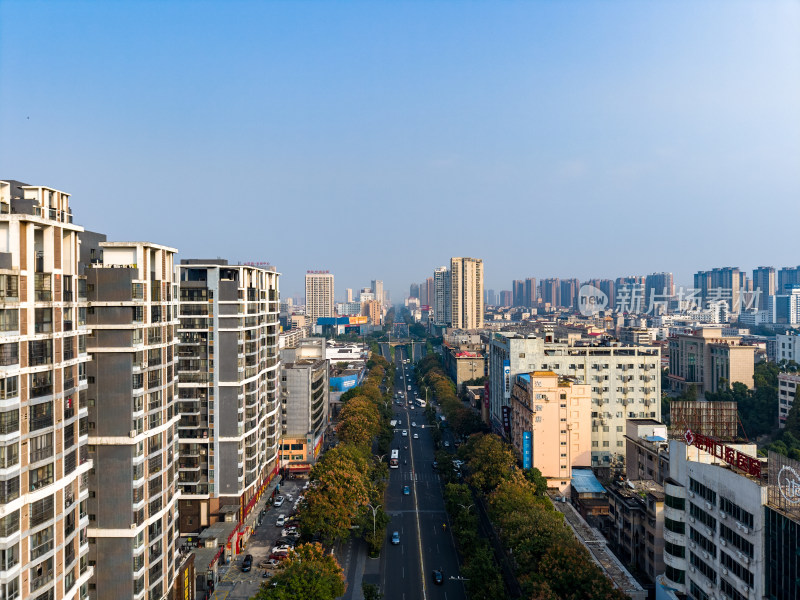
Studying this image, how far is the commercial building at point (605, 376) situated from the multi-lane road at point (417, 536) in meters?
11.6

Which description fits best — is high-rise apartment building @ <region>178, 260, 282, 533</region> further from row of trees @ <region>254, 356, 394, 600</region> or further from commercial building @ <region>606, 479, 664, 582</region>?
commercial building @ <region>606, 479, 664, 582</region>

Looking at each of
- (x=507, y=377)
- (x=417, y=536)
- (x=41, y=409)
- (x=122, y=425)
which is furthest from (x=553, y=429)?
(x=41, y=409)

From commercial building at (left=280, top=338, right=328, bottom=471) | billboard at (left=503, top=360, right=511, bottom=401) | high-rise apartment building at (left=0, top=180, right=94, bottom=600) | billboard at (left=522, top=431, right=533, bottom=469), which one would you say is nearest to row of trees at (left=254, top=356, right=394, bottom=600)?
commercial building at (left=280, top=338, right=328, bottom=471)

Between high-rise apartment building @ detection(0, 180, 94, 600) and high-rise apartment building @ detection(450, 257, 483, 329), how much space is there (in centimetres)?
16478

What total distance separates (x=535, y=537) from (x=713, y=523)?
366 inches

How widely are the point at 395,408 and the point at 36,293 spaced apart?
278 ft

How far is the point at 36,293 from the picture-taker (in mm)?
18906

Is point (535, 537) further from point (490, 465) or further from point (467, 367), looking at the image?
point (467, 367)

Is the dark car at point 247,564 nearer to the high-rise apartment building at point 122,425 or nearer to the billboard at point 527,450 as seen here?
the high-rise apartment building at point 122,425

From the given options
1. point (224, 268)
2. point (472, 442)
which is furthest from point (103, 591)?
point (472, 442)

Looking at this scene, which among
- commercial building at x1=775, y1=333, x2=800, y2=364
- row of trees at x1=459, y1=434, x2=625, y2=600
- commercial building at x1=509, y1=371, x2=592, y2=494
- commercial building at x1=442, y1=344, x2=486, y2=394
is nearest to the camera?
row of trees at x1=459, y1=434, x2=625, y2=600

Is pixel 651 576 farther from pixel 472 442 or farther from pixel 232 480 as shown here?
pixel 232 480

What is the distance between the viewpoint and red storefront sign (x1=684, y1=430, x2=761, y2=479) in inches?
930

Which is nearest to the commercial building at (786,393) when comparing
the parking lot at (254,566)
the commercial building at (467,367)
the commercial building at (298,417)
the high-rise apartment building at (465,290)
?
the commercial building at (467,367)
